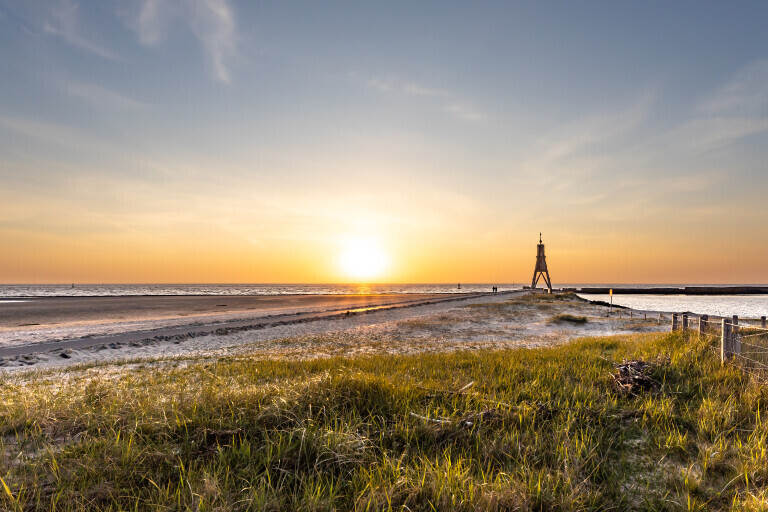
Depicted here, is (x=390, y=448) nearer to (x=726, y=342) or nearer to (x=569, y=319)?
(x=726, y=342)

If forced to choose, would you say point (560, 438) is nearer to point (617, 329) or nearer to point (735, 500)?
point (735, 500)

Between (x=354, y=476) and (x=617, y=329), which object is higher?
(x=354, y=476)

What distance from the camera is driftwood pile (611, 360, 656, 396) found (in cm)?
661

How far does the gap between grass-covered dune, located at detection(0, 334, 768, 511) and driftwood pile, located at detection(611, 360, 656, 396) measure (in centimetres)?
16

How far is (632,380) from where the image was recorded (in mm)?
6824

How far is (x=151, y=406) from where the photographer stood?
5238mm

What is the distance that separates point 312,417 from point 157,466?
72.9 inches

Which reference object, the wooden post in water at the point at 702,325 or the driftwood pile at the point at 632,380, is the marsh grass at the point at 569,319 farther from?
the driftwood pile at the point at 632,380

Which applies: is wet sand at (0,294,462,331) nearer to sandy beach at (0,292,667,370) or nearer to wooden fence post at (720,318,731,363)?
sandy beach at (0,292,667,370)

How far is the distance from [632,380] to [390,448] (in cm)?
528

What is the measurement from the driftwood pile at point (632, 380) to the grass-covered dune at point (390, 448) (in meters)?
0.16

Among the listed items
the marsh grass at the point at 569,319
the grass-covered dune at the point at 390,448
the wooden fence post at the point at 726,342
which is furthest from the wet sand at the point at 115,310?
the wooden fence post at the point at 726,342

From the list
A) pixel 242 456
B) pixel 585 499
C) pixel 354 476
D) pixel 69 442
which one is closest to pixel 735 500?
pixel 585 499

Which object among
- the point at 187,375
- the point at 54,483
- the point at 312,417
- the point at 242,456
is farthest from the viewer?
the point at 187,375
